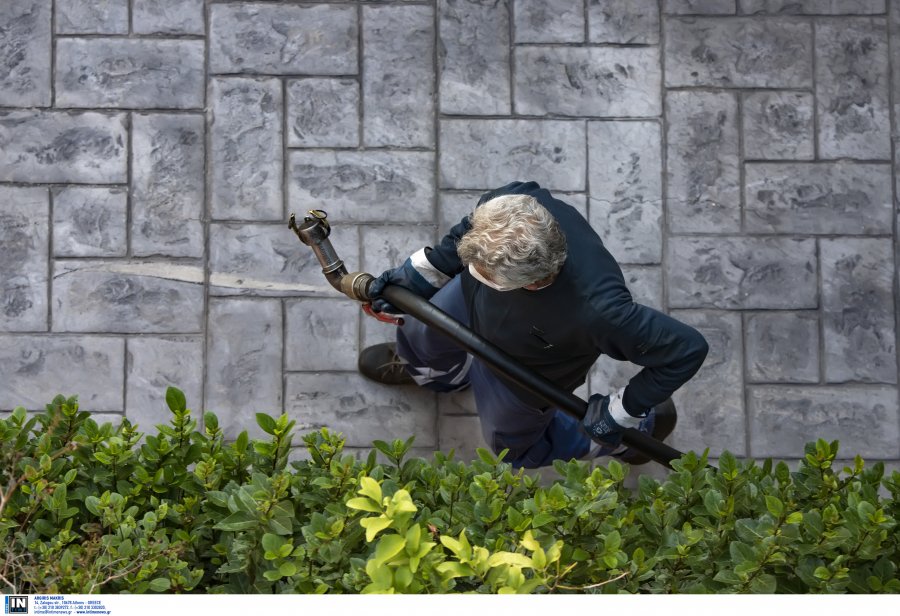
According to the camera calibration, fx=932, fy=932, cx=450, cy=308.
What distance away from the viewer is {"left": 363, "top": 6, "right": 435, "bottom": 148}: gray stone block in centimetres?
439

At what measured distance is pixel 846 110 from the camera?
4.43 meters

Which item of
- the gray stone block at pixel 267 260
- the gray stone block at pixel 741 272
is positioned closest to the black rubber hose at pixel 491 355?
the gray stone block at pixel 267 260

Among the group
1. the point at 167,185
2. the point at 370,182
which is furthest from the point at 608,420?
the point at 167,185

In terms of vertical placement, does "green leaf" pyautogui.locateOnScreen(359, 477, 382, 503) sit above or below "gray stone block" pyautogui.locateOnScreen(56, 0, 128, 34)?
below

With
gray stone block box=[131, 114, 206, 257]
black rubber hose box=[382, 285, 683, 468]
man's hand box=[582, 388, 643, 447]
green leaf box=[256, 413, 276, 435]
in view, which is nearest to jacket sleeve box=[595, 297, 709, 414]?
man's hand box=[582, 388, 643, 447]

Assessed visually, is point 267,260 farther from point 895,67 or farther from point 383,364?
point 895,67

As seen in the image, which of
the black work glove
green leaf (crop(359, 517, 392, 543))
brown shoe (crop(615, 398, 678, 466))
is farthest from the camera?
brown shoe (crop(615, 398, 678, 466))

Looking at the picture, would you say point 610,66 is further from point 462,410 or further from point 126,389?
point 126,389

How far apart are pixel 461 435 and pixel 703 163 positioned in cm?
173

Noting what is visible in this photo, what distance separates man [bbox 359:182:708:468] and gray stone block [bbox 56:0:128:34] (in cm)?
198

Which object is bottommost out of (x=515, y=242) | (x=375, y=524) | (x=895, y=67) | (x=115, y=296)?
(x=375, y=524)

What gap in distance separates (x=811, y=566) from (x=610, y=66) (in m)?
2.76

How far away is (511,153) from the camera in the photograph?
4387 mm

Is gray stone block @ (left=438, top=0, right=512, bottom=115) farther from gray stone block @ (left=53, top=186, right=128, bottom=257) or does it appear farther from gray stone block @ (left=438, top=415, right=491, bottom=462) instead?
gray stone block @ (left=53, top=186, right=128, bottom=257)
